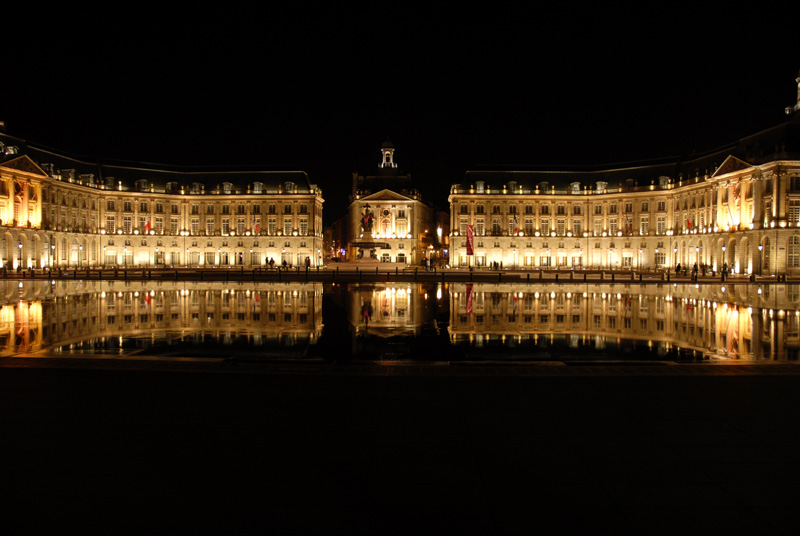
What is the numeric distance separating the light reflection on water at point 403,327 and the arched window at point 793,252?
38.8 meters

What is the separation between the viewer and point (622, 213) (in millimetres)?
100250

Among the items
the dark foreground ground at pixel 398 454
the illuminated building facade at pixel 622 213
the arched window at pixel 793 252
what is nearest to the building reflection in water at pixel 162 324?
the dark foreground ground at pixel 398 454

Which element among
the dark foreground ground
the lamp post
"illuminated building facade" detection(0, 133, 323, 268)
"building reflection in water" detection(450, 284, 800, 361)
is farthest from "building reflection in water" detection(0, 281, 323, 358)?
"illuminated building facade" detection(0, 133, 323, 268)

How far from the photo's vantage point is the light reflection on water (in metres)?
15.8

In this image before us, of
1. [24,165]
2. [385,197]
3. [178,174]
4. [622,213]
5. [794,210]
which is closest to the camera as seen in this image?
[794,210]

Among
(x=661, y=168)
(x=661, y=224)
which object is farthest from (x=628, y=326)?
(x=661, y=168)

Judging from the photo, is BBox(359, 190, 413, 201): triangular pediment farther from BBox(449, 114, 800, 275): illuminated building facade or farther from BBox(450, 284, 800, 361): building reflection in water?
BBox(450, 284, 800, 361): building reflection in water

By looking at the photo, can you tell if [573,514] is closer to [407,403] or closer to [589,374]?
[407,403]

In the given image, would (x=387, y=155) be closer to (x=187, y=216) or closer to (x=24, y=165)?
(x=187, y=216)

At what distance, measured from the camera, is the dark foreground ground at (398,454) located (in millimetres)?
5320

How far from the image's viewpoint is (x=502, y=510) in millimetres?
5457

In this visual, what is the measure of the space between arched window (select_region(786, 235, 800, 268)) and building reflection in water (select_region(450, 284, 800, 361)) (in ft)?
127

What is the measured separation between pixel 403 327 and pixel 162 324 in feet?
28.1

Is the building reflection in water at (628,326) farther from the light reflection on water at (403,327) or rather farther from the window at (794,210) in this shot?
the window at (794,210)
